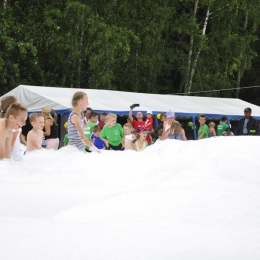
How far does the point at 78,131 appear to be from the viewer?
5797 millimetres

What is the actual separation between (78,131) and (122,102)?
30.4 feet

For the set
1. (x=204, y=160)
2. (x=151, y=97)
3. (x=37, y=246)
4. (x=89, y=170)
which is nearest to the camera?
(x=37, y=246)

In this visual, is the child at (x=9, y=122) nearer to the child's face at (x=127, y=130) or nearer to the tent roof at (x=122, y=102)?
the child's face at (x=127, y=130)

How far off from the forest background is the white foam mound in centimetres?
1559

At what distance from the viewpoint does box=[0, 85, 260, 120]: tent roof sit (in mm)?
13492

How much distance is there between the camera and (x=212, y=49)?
2536 cm

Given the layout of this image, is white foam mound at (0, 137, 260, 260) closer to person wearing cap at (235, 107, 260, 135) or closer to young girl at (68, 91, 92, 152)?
young girl at (68, 91, 92, 152)

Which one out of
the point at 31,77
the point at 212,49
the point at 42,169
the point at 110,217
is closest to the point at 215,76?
the point at 212,49

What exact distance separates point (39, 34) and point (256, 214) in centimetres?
1906

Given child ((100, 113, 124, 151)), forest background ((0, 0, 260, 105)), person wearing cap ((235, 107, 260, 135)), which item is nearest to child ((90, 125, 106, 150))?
child ((100, 113, 124, 151))

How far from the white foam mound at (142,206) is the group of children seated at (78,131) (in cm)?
36

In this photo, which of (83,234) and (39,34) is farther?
(39,34)

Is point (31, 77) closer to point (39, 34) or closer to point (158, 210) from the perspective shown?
point (39, 34)

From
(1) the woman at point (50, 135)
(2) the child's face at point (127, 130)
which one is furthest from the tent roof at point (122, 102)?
(1) the woman at point (50, 135)
